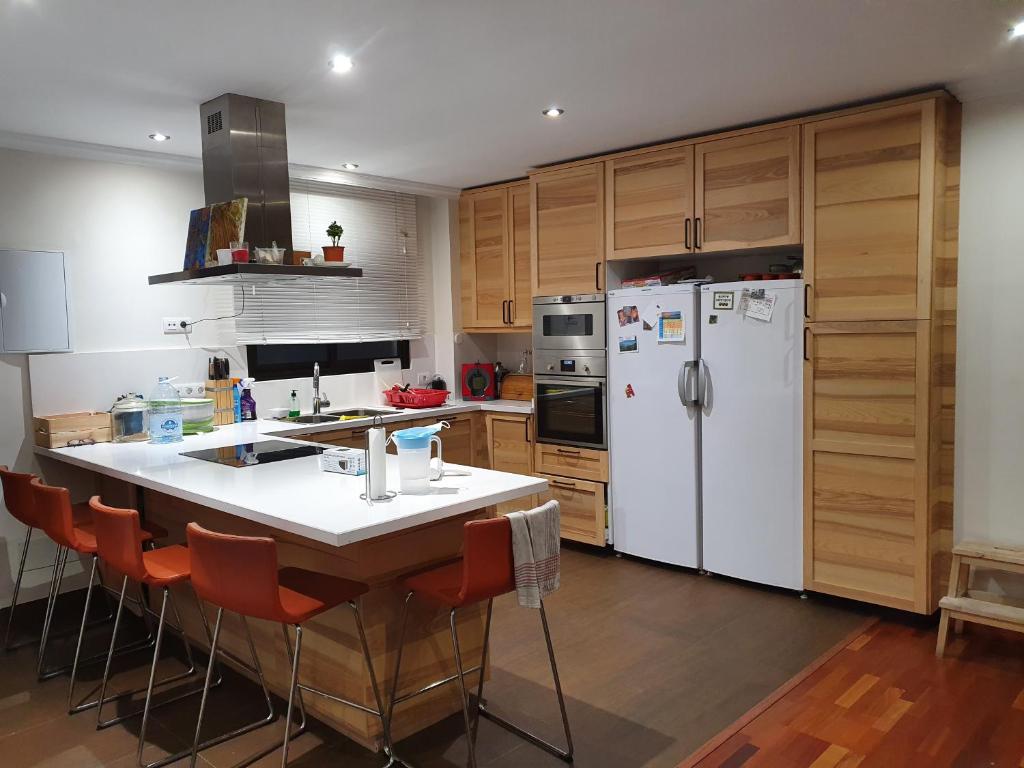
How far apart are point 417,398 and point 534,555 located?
2950 millimetres

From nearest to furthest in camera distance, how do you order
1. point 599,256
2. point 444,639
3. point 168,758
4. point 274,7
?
point 274,7 → point 168,758 → point 444,639 → point 599,256

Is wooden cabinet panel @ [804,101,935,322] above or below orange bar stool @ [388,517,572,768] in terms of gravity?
above

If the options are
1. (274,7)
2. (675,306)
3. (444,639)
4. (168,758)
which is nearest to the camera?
(274,7)

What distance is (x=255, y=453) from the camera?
3477 millimetres

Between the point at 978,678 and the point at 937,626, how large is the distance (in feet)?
1.76

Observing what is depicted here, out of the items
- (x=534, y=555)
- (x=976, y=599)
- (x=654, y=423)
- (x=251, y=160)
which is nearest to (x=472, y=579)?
(x=534, y=555)

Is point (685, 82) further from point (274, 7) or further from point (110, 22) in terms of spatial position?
point (110, 22)

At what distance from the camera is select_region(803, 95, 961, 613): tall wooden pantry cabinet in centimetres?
351

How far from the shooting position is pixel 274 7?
8.03 ft

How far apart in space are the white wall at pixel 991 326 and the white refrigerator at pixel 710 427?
732 mm

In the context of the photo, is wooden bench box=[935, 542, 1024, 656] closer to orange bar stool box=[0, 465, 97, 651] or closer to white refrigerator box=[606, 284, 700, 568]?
white refrigerator box=[606, 284, 700, 568]

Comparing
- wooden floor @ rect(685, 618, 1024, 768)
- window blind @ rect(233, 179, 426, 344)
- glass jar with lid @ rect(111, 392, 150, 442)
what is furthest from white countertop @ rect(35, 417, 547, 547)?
window blind @ rect(233, 179, 426, 344)

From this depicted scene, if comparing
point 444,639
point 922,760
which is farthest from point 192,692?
point 922,760

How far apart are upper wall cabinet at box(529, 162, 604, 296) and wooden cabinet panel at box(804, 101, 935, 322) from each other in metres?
1.29
